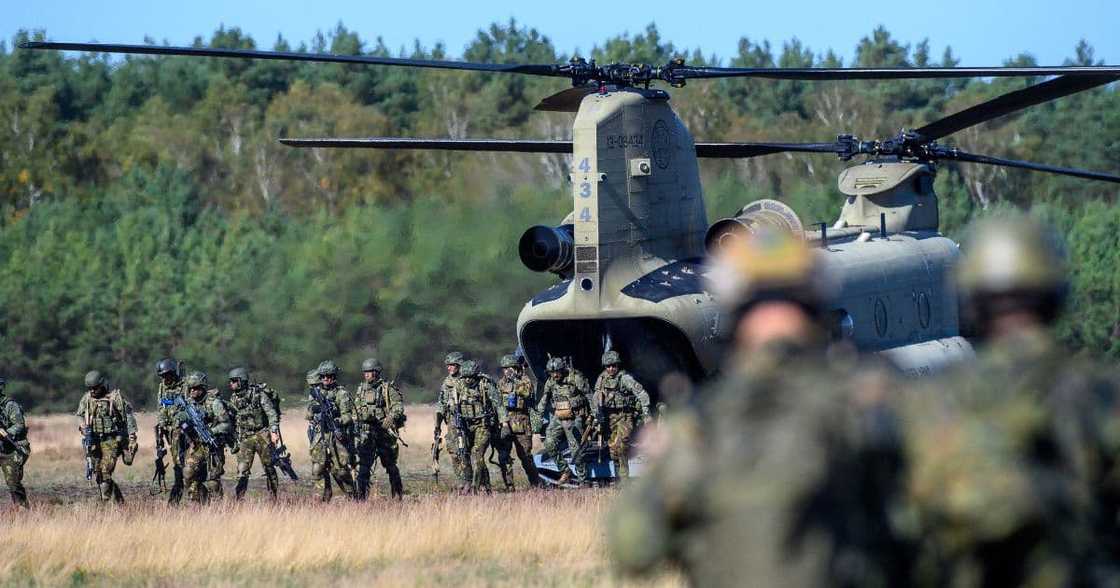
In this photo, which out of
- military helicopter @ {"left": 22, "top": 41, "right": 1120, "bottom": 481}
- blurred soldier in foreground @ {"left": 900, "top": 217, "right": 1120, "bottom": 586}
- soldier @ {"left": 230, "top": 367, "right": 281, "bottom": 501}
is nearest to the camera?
blurred soldier in foreground @ {"left": 900, "top": 217, "right": 1120, "bottom": 586}

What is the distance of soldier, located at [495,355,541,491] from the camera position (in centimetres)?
1959

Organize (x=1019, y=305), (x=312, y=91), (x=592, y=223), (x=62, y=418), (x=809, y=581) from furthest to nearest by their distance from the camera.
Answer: (x=312, y=91), (x=62, y=418), (x=592, y=223), (x=1019, y=305), (x=809, y=581)

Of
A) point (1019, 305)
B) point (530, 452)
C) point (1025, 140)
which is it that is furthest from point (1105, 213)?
point (1019, 305)

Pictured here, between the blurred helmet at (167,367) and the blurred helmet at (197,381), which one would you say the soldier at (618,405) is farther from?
the blurred helmet at (167,367)

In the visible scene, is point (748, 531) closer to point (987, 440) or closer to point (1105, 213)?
point (987, 440)

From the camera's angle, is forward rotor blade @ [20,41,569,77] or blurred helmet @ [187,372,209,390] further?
blurred helmet @ [187,372,209,390]

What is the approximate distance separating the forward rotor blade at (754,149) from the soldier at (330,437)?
487 cm

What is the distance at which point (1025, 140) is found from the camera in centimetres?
5350

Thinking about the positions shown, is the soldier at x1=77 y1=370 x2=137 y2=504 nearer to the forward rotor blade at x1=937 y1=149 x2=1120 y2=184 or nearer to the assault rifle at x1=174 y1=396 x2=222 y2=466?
the assault rifle at x1=174 y1=396 x2=222 y2=466

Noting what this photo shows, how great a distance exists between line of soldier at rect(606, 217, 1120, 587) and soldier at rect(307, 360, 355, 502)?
13.9 meters

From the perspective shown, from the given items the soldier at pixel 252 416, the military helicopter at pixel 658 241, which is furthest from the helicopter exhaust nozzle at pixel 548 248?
the soldier at pixel 252 416

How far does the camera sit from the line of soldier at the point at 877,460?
13.2 ft

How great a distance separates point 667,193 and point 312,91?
4046cm

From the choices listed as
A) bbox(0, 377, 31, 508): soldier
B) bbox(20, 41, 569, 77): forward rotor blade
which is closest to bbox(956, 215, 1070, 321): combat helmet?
bbox(20, 41, 569, 77): forward rotor blade
